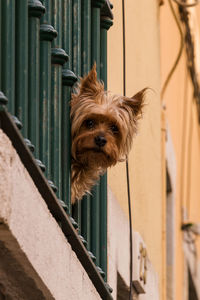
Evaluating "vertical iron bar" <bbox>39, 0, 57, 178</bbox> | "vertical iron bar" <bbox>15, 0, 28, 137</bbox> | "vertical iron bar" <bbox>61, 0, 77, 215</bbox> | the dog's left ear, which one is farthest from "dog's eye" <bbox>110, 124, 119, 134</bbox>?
"vertical iron bar" <bbox>15, 0, 28, 137</bbox>

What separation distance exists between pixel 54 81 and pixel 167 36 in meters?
6.30

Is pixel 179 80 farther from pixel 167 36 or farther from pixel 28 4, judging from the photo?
pixel 28 4

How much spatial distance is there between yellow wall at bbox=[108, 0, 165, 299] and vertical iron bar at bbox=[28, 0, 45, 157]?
2186 millimetres

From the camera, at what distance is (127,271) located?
671cm

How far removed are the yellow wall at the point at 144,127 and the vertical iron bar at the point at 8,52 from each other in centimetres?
254

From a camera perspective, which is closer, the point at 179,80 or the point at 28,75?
the point at 28,75

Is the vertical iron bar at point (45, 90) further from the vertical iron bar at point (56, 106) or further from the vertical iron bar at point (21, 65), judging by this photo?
the vertical iron bar at point (21, 65)

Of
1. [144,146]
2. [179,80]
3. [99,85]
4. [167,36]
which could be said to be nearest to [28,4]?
[99,85]

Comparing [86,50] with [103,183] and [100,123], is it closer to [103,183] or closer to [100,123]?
[100,123]

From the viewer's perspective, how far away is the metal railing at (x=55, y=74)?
3963 mm

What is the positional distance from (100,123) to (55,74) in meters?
1.15

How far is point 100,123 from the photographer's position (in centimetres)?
568

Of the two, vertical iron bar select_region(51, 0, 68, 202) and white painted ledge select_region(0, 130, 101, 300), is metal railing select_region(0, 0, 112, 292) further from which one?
white painted ledge select_region(0, 130, 101, 300)

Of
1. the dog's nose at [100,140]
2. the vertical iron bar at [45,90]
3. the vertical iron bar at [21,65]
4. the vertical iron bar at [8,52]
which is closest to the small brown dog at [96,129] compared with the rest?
the dog's nose at [100,140]
